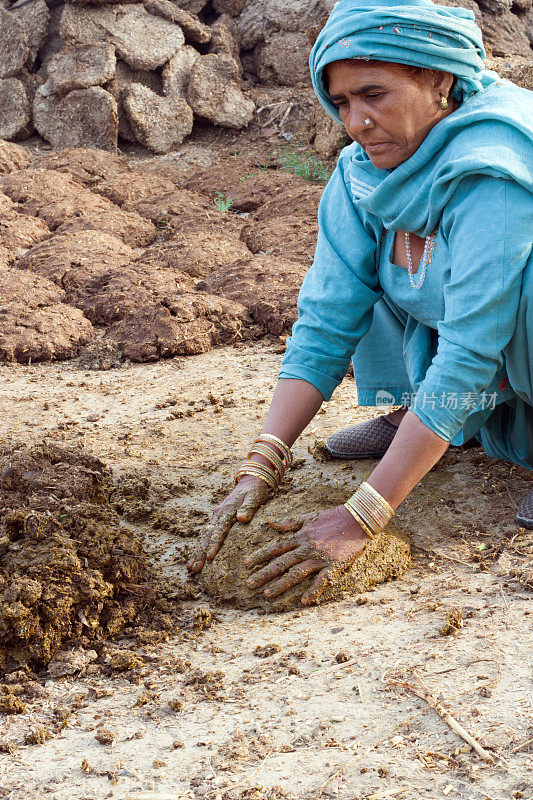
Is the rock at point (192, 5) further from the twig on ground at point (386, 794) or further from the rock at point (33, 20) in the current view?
the twig on ground at point (386, 794)

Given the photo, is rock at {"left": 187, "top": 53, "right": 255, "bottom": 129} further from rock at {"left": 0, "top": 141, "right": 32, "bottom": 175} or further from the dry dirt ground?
the dry dirt ground

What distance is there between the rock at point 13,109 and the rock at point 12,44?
0.13 m

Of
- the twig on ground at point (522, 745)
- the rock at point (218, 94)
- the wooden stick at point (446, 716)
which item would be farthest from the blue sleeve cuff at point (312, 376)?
the rock at point (218, 94)

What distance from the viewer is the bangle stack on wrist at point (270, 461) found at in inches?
87.5

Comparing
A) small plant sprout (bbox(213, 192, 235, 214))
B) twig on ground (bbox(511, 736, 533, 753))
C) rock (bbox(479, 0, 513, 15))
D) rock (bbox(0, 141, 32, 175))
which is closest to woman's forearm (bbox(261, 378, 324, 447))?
twig on ground (bbox(511, 736, 533, 753))

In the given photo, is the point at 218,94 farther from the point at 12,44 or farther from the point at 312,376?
the point at 312,376

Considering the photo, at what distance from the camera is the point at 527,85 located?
18.3 ft

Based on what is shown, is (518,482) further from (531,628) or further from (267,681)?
(267,681)

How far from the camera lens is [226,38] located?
310 inches

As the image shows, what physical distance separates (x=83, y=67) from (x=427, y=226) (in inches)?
241

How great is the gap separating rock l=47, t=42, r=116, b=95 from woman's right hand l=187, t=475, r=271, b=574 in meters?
6.04

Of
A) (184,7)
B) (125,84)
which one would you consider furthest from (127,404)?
(184,7)

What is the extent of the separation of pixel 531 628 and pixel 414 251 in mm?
1013

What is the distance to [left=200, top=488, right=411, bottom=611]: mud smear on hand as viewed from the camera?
201 cm
